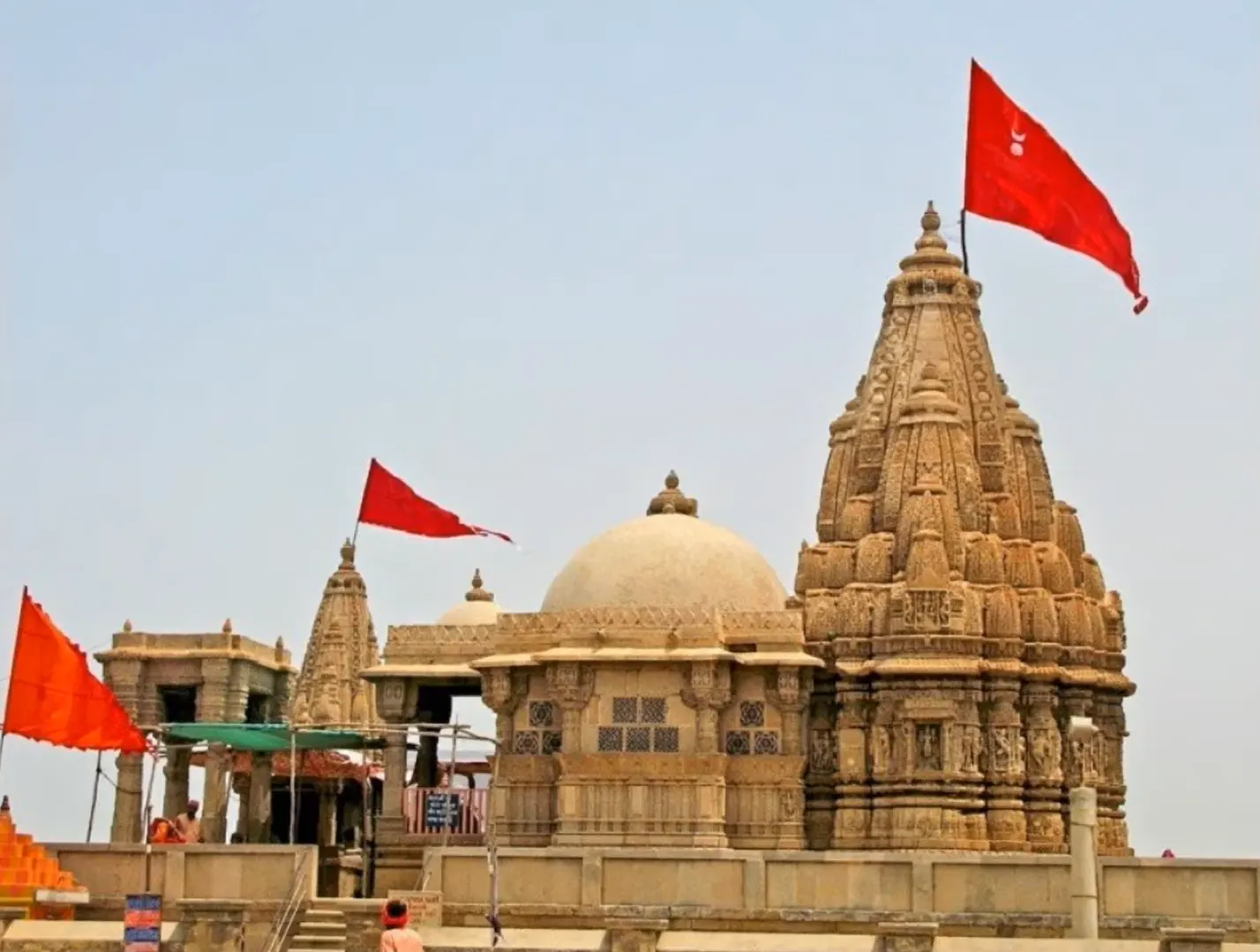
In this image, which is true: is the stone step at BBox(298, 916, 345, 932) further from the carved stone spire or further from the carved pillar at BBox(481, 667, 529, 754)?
the carved stone spire

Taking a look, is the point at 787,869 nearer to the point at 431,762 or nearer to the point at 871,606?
the point at 871,606

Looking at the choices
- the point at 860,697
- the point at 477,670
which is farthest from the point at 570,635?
the point at 860,697

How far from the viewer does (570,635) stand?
1481 inches

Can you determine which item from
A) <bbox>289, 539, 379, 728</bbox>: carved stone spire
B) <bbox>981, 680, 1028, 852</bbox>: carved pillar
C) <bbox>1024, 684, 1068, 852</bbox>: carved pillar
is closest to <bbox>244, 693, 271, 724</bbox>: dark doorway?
<bbox>289, 539, 379, 728</bbox>: carved stone spire

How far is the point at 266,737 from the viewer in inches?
1528

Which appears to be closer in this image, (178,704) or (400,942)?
(400,942)

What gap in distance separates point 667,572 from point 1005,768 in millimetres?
6162

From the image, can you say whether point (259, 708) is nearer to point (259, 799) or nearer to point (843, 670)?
point (259, 799)

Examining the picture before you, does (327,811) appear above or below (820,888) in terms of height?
above

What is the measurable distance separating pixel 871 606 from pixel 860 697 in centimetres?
156

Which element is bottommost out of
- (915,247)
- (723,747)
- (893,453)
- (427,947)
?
(427,947)

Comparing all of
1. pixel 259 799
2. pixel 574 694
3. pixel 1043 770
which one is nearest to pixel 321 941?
pixel 574 694

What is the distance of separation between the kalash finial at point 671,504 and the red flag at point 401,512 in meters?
3.09

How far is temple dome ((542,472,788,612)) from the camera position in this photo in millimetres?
38312
